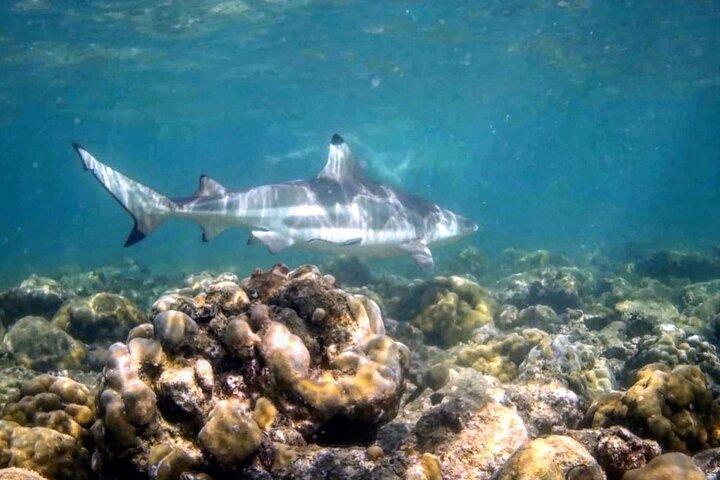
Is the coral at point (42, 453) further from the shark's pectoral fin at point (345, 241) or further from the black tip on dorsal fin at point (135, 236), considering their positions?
the shark's pectoral fin at point (345, 241)

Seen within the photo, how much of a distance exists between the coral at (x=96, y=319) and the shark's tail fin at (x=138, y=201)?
1461 millimetres

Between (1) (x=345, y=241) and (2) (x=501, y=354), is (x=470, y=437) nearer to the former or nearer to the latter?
(2) (x=501, y=354)

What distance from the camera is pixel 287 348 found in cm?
351

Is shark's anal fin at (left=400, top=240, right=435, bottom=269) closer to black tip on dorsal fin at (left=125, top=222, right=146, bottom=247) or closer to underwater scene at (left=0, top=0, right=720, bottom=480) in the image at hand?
underwater scene at (left=0, top=0, right=720, bottom=480)

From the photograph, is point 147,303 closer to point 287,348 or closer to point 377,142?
point 287,348

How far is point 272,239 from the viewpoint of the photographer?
969 centimetres

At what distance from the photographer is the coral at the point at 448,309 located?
9109 mm

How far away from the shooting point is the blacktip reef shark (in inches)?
328

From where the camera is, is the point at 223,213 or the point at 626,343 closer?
the point at 626,343

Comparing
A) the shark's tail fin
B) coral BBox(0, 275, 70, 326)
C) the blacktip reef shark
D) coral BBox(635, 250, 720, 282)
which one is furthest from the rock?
coral BBox(635, 250, 720, 282)

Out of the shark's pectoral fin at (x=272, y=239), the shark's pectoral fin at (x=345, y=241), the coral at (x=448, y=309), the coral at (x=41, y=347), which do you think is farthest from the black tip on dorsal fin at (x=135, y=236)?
the coral at (x=448, y=309)

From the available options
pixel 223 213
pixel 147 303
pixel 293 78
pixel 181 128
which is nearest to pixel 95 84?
pixel 293 78

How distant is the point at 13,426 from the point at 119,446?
1.25 metres

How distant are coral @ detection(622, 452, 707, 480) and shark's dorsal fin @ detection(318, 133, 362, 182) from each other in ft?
28.1
